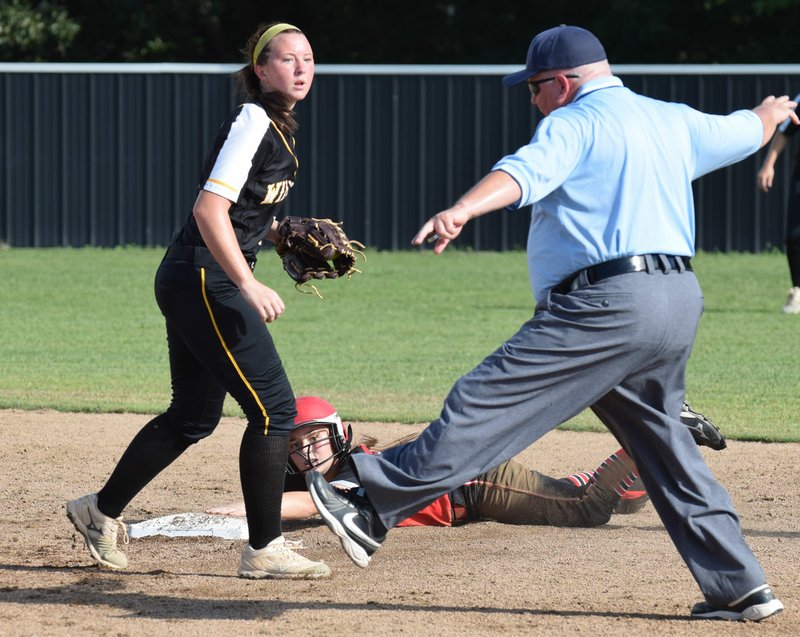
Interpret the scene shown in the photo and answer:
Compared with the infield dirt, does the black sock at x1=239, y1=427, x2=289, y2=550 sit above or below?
above

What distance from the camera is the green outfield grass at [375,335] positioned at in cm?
850

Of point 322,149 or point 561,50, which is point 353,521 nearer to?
point 561,50

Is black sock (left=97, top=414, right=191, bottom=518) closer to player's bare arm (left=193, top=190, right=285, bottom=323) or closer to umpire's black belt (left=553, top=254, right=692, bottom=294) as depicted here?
player's bare arm (left=193, top=190, right=285, bottom=323)

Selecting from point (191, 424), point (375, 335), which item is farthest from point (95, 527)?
point (375, 335)

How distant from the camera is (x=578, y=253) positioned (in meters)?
3.82

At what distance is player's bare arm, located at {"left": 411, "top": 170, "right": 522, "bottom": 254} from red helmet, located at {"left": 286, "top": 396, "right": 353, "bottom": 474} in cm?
200

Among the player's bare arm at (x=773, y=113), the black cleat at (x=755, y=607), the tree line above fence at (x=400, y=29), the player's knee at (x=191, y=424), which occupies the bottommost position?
the black cleat at (x=755, y=607)

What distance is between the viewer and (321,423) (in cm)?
545

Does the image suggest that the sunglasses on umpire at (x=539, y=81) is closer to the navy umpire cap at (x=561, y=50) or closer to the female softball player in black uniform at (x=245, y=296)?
the navy umpire cap at (x=561, y=50)

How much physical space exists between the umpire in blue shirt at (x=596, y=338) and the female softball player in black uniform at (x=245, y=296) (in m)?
0.56

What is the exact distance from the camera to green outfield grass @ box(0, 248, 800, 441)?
27.9ft

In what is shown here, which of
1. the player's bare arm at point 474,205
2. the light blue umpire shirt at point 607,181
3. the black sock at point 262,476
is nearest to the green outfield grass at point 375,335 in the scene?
the black sock at point 262,476

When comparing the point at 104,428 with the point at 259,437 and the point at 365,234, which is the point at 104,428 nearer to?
the point at 259,437

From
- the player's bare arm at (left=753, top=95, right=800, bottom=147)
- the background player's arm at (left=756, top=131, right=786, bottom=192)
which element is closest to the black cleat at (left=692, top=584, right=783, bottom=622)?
the player's bare arm at (left=753, top=95, right=800, bottom=147)
